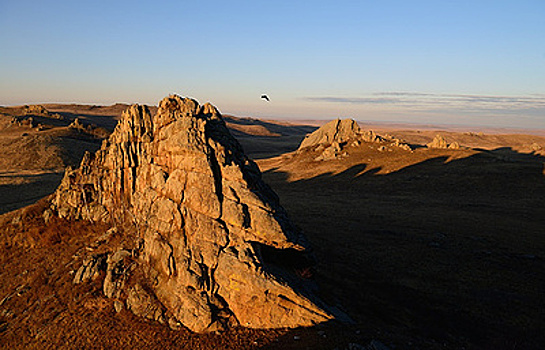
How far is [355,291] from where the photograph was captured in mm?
25297

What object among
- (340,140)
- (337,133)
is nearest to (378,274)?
(340,140)

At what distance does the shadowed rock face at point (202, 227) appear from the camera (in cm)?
1845

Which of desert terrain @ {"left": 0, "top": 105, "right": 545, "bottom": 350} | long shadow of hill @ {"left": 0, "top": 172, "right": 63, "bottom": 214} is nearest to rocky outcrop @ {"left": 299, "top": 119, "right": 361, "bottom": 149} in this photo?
desert terrain @ {"left": 0, "top": 105, "right": 545, "bottom": 350}

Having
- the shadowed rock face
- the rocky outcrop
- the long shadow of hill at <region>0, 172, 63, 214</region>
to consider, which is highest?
the rocky outcrop

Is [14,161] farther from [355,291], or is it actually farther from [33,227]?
[355,291]

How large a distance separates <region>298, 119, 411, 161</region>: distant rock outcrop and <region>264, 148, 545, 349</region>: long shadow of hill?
992 inches

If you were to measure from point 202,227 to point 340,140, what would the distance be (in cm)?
9246

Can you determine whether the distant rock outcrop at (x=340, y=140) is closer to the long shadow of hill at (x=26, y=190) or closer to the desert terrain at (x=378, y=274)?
the desert terrain at (x=378, y=274)

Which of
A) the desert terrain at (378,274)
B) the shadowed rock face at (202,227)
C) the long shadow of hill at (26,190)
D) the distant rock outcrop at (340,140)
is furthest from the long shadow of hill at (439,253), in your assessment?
the long shadow of hill at (26,190)

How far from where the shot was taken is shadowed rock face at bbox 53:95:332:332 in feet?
60.5

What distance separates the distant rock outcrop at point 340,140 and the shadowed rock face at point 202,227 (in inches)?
2773

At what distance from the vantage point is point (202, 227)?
20.3 meters

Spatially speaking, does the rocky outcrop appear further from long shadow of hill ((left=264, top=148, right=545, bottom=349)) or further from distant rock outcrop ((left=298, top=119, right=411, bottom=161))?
long shadow of hill ((left=264, top=148, right=545, bottom=349))

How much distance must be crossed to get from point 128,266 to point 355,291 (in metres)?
15.9
